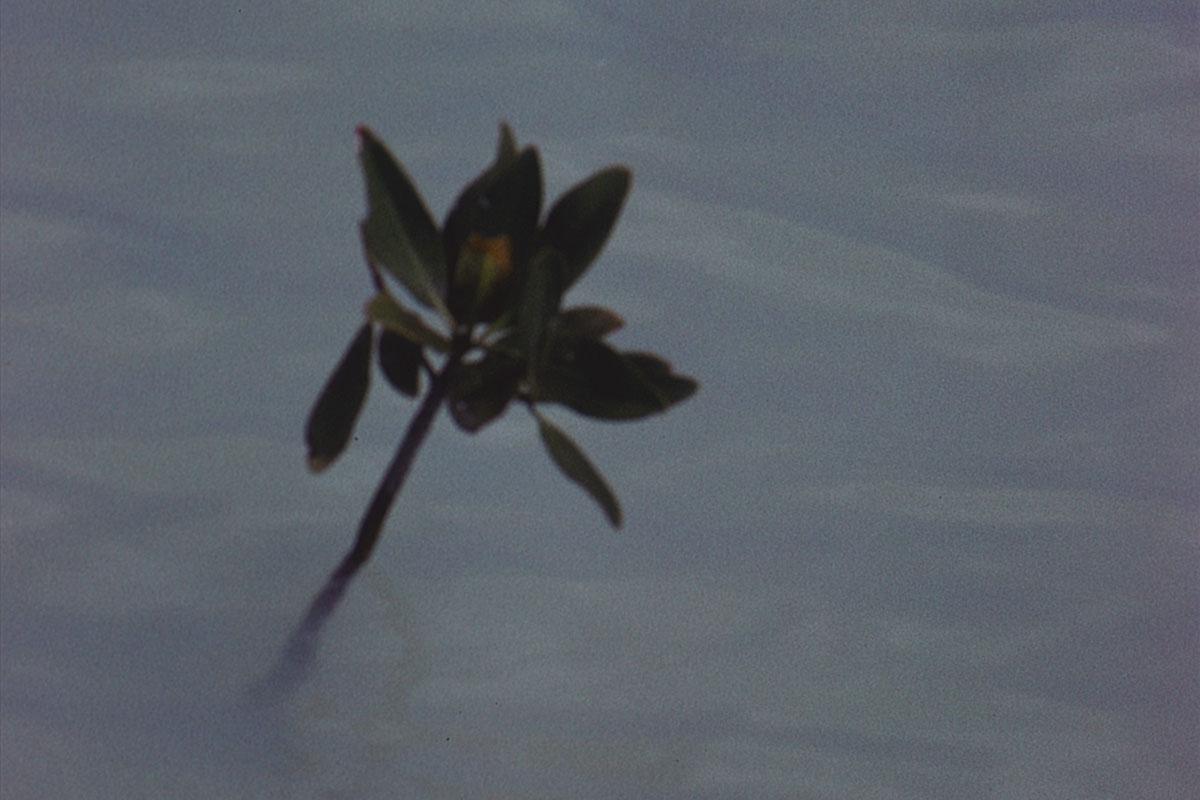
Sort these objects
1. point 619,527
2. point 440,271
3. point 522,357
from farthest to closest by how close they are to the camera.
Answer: point 440,271 → point 522,357 → point 619,527

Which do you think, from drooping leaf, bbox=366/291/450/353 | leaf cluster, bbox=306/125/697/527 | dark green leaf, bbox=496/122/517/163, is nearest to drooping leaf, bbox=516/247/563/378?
leaf cluster, bbox=306/125/697/527

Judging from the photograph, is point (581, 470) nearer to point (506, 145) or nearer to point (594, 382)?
point (594, 382)

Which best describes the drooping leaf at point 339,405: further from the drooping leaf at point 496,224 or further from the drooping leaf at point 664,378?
the drooping leaf at point 664,378

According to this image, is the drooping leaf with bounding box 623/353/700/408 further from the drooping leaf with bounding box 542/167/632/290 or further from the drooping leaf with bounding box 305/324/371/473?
the drooping leaf with bounding box 305/324/371/473

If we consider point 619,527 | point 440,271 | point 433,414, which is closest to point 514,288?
point 440,271

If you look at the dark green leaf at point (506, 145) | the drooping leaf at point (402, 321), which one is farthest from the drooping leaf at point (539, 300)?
the dark green leaf at point (506, 145)

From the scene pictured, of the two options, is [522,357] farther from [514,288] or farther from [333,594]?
[333,594]
